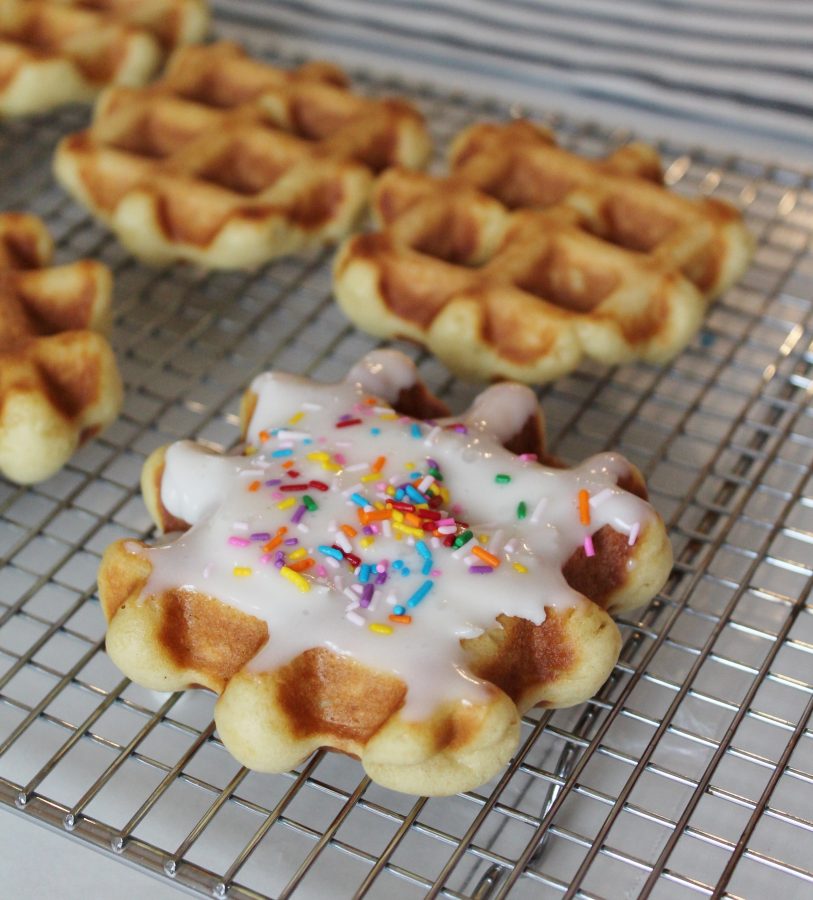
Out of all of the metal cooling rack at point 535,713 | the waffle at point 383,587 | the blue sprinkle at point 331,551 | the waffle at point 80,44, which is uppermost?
the waffle at point 80,44

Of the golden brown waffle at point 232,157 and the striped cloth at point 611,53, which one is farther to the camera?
the striped cloth at point 611,53

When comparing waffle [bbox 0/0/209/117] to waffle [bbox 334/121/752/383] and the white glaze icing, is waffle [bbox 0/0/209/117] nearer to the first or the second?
waffle [bbox 334/121/752/383]

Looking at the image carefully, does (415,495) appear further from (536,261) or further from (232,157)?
(232,157)

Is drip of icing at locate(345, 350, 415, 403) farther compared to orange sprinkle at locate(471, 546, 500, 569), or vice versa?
drip of icing at locate(345, 350, 415, 403)

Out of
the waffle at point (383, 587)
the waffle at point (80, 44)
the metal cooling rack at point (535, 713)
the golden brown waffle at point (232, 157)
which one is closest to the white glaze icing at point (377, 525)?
the waffle at point (383, 587)

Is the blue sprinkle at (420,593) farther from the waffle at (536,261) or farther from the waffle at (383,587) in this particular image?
the waffle at (536,261)

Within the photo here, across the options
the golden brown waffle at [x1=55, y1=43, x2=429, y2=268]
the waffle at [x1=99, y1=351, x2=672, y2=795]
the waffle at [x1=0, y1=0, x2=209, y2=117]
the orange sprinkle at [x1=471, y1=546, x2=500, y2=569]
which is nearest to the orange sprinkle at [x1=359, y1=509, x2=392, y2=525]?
the waffle at [x1=99, y1=351, x2=672, y2=795]

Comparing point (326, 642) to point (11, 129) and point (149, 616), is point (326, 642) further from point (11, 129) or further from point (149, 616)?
point (11, 129)
